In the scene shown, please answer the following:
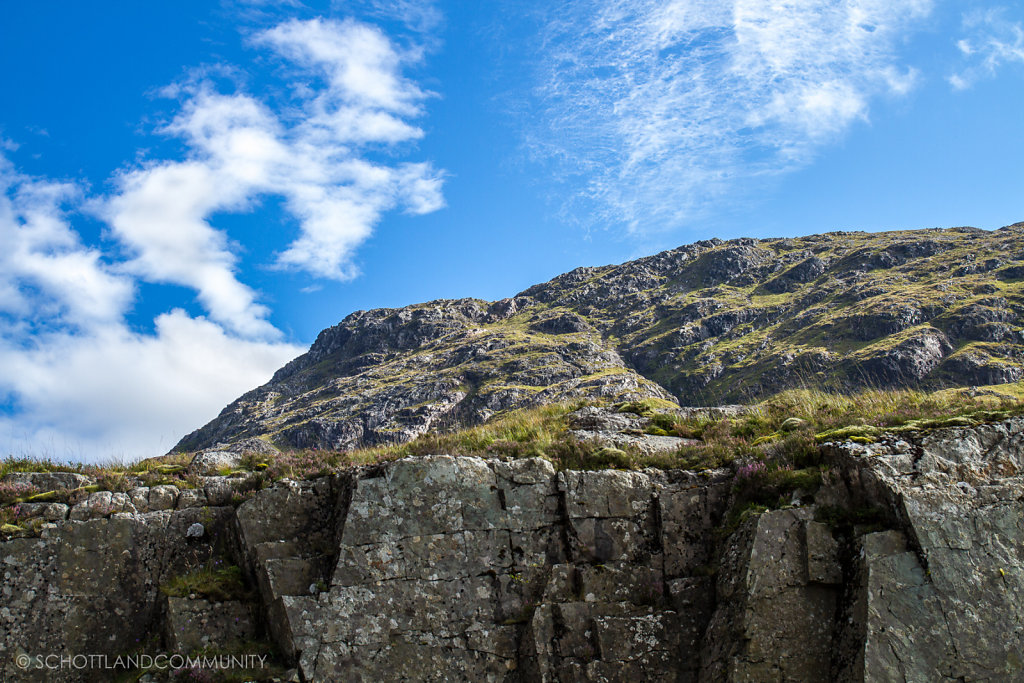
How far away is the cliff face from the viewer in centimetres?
1044

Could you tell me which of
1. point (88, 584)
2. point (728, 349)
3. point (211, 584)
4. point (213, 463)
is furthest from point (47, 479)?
point (728, 349)

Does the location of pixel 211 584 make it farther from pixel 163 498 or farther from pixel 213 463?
pixel 213 463

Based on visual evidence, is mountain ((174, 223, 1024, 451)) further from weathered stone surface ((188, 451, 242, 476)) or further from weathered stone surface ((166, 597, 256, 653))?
weathered stone surface ((166, 597, 256, 653))

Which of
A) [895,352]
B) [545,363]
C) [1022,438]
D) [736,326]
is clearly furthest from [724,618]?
[736,326]

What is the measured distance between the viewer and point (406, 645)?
12000 mm

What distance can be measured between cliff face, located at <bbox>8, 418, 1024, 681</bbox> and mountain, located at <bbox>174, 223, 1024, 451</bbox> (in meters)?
85.2

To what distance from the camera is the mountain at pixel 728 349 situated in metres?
111

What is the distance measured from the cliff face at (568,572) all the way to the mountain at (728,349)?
85.2 m

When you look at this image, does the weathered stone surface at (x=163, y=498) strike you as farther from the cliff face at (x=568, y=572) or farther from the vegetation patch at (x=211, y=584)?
the vegetation patch at (x=211, y=584)

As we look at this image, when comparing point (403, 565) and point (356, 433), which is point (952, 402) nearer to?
point (403, 565)

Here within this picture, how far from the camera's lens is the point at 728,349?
154750 mm

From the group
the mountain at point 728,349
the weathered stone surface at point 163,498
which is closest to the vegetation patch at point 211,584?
the weathered stone surface at point 163,498

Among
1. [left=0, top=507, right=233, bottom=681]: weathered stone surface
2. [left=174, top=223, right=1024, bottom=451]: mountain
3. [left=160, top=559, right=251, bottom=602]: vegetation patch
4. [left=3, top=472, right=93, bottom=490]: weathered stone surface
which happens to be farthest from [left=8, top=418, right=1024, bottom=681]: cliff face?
[left=174, top=223, right=1024, bottom=451]: mountain

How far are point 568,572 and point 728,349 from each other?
15152cm
